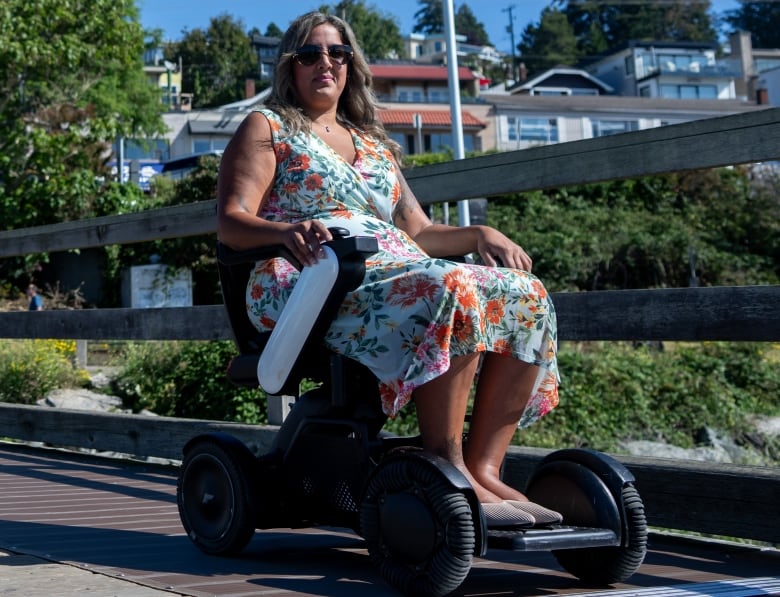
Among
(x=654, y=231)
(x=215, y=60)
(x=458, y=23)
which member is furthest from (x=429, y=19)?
(x=654, y=231)

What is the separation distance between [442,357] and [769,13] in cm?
11239

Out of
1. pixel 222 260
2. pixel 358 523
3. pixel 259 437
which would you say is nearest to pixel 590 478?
pixel 358 523

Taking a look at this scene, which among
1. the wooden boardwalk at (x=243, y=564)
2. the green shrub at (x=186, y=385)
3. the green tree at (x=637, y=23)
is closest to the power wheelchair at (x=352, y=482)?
the wooden boardwalk at (x=243, y=564)

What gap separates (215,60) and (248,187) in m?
88.6

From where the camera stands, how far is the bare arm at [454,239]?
320 cm

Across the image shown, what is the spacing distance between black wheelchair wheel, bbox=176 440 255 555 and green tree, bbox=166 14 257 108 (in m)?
84.9

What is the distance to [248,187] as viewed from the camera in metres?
3.26

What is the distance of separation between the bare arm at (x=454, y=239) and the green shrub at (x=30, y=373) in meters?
5.50

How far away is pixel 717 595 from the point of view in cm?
267

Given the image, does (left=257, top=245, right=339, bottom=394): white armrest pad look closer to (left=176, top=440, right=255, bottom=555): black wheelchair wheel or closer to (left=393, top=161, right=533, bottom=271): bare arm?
(left=176, top=440, right=255, bottom=555): black wheelchair wheel

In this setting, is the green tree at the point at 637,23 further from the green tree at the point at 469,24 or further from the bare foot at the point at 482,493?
the bare foot at the point at 482,493

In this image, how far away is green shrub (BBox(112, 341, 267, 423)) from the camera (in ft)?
24.3

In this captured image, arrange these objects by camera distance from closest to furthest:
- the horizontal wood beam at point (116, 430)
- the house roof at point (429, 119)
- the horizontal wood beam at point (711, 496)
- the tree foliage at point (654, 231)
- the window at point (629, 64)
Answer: the horizontal wood beam at point (711, 496) < the horizontal wood beam at point (116, 430) < the tree foliage at point (654, 231) < the house roof at point (429, 119) < the window at point (629, 64)

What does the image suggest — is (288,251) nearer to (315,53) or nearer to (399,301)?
(399,301)
